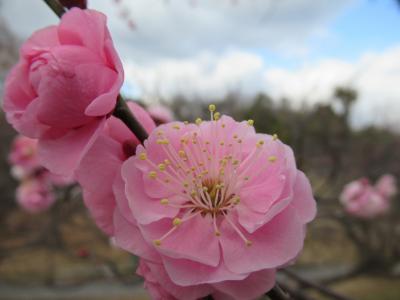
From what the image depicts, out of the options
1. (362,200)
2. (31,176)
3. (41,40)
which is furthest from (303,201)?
(362,200)

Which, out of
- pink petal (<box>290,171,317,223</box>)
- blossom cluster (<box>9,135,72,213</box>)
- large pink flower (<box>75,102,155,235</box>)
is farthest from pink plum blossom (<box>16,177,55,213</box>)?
pink petal (<box>290,171,317,223</box>)

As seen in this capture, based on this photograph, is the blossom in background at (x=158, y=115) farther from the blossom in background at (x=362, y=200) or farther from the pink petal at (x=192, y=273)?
the blossom in background at (x=362, y=200)

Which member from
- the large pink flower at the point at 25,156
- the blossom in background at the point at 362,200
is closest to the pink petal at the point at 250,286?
the large pink flower at the point at 25,156

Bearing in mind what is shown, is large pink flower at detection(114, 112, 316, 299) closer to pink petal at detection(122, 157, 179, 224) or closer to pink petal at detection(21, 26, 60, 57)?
pink petal at detection(122, 157, 179, 224)

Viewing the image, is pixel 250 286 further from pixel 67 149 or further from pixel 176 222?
pixel 67 149

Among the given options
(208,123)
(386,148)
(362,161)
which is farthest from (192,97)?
(208,123)

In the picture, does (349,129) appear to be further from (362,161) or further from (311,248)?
(311,248)

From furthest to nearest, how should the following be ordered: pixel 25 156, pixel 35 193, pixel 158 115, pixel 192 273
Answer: pixel 35 193 → pixel 25 156 → pixel 158 115 → pixel 192 273
